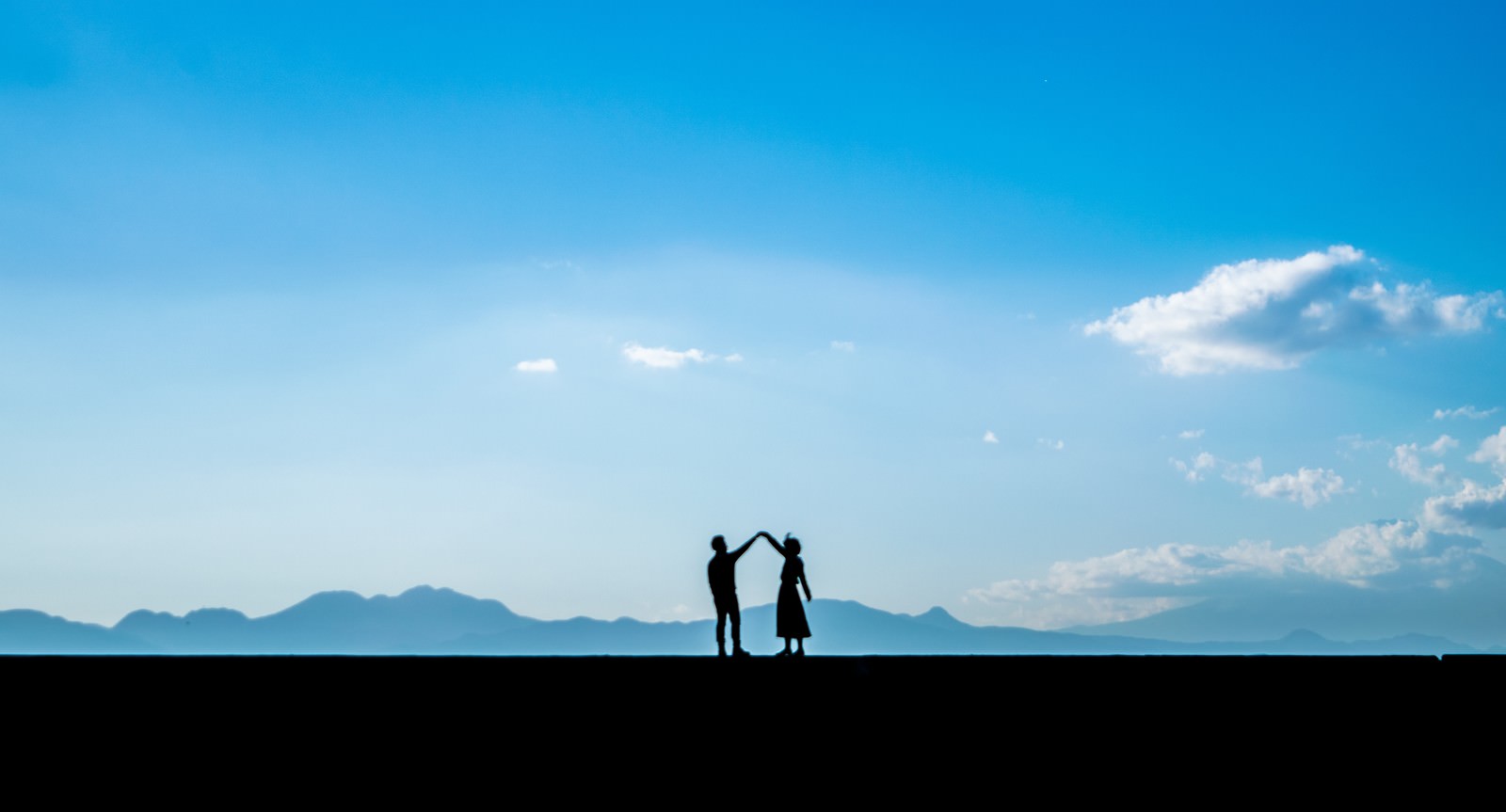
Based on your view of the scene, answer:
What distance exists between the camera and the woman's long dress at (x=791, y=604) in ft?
58.6

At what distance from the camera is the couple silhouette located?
703 inches
